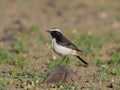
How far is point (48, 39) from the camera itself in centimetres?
1430

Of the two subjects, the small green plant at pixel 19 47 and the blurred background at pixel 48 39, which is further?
the small green plant at pixel 19 47

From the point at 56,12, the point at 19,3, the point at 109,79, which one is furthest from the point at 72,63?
the point at 19,3

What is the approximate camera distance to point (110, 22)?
16484 mm

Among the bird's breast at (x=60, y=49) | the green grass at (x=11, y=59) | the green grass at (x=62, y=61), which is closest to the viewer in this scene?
the green grass at (x=62, y=61)

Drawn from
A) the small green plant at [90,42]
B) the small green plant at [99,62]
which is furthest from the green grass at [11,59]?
the small green plant at [90,42]

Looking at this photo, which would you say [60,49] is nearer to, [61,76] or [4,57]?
[61,76]

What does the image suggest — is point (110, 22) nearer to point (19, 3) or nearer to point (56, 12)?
point (56, 12)

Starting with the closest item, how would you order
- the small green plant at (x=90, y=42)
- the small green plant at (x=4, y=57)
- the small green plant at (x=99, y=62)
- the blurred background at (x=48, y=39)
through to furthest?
the blurred background at (x=48, y=39), the small green plant at (x=4, y=57), the small green plant at (x=99, y=62), the small green plant at (x=90, y=42)

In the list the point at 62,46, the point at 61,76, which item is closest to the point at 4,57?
the point at 62,46

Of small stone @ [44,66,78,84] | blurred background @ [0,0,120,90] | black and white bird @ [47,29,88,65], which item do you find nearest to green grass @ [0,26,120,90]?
blurred background @ [0,0,120,90]

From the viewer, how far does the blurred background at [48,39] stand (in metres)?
9.98

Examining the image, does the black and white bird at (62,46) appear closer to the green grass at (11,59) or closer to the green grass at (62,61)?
the green grass at (62,61)

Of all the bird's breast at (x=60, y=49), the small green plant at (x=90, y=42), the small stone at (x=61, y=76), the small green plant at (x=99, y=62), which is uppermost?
the small green plant at (x=90, y=42)

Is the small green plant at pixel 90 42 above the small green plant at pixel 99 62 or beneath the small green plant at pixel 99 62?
above
